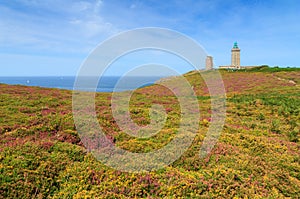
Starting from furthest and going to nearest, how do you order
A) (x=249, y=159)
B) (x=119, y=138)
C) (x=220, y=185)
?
(x=119, y=138), (x=249, y=159), (x=220, y=185)

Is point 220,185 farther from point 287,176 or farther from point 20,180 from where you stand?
point 20,180

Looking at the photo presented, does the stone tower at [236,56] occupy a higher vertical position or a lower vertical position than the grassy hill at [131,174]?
higher

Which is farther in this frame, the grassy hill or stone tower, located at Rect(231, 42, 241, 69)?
stone tower, located at Rect(231, 42, 241, 69)

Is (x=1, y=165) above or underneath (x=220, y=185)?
above

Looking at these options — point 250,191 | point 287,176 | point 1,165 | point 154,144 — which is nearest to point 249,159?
point 287,176

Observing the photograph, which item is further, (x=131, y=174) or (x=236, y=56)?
(x=236, y=56)

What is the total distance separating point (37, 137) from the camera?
32.2ft

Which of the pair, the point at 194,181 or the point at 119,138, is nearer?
the point at 194,181

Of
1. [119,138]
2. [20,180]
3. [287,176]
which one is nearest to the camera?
[20,180]

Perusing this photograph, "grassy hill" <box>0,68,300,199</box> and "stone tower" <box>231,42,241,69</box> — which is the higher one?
"stone tower" <box>231,42,241,69</box>

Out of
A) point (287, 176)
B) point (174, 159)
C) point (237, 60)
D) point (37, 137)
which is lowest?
point (287, 176)

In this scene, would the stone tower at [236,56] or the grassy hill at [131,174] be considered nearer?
the grassy hill at [131,174]

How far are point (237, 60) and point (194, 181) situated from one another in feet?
347

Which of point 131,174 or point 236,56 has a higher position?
point 236,56
